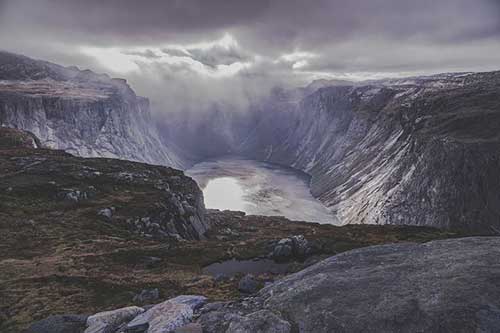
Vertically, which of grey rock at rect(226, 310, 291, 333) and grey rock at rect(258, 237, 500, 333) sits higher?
grey rock at rect(258, 237, 500, 333)

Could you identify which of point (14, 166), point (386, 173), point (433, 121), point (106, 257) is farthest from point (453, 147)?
point (14, 166)

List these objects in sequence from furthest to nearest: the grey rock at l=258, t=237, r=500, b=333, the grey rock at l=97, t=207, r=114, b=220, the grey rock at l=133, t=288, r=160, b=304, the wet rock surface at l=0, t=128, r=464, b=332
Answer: the grey rock at l=97, t=207, r=114, b=220
the wet rock surface at l=0, t=128, r=464, b=332
the grey rock at l=133, t=288, r=160, b=304
the grey rock at l=258, t=237, r=500, b=333

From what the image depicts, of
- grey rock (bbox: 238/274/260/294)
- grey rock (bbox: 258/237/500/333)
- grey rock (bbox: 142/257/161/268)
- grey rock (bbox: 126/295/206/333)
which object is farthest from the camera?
grey rock (bbox: 142/257/161/268)

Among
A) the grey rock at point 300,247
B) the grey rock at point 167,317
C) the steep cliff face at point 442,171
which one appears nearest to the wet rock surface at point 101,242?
the grey rock at point 300,247

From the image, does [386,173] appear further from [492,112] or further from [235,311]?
[235,311]

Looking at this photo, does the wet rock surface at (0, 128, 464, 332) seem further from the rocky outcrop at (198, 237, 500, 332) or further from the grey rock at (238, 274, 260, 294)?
the rocky outcrop at (198, 237, 500, 332)

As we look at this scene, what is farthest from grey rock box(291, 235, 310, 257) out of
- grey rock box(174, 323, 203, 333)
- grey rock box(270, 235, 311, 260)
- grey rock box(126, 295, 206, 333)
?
grey rock box(174, 323, 203, 333)

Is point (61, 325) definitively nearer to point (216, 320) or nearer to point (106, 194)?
point (216, 320)
